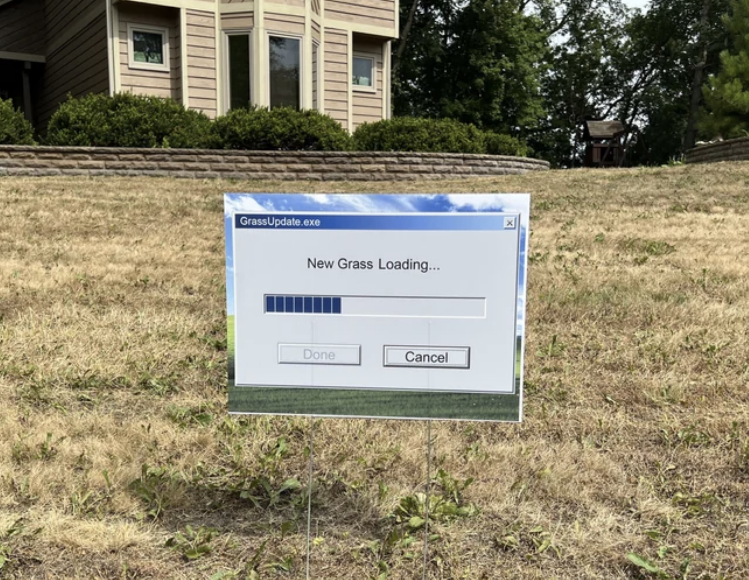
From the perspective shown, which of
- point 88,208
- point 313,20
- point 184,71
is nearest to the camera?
point 88,208

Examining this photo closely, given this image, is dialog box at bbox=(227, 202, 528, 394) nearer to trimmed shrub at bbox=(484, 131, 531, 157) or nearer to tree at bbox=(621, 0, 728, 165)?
trimmed shrub at bbox=(484, 131, 531, 157)

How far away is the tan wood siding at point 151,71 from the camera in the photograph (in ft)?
45.1

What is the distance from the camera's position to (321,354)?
218 cm

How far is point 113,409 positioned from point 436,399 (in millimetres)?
1987

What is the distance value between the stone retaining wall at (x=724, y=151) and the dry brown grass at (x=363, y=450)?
1182cm

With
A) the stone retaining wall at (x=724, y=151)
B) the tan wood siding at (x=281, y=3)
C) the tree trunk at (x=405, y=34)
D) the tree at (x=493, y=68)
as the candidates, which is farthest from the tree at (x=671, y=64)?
the tan wood siding at (x=281, y=3)

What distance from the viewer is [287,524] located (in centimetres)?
246

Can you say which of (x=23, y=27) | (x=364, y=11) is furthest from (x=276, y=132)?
(x=23, y=27)

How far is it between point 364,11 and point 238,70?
4013 millimetres

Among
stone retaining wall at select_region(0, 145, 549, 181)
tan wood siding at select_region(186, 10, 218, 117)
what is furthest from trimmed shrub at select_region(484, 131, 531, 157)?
tan wood siding at select_region(186, 10, 218, 117)

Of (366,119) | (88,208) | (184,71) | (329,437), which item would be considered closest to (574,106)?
(366,119)

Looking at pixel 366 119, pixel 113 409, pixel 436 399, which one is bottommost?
pixel 113 409

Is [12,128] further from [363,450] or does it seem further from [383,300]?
[383,300]

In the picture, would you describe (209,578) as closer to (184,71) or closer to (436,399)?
(436,399)
